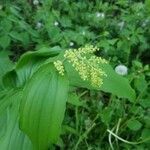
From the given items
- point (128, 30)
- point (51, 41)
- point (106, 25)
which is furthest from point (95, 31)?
point (51, 41)

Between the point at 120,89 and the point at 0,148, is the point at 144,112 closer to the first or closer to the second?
Result: the point at 120,89

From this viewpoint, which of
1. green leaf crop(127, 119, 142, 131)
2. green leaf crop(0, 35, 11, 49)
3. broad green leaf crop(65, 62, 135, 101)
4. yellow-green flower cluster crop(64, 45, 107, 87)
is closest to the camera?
yellow-green flower cluster crop(64, 45, 107, 87)

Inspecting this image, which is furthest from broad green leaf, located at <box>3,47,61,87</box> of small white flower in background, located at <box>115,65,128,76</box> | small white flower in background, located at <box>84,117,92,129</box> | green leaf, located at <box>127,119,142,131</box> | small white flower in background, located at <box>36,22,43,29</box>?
small white flower in background, located at <box>36,22,43,29</box>

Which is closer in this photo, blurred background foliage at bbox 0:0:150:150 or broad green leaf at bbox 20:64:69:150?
broad green leaf at bbox 20:64:69:150

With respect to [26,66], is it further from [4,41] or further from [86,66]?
[4,41]

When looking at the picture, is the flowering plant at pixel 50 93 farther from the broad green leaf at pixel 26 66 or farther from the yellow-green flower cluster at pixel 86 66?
the broad green leaf at pixel 26 66

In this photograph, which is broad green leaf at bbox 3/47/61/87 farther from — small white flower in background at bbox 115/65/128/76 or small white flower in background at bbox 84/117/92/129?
small white flower in background at bbox 115/65/128/76
